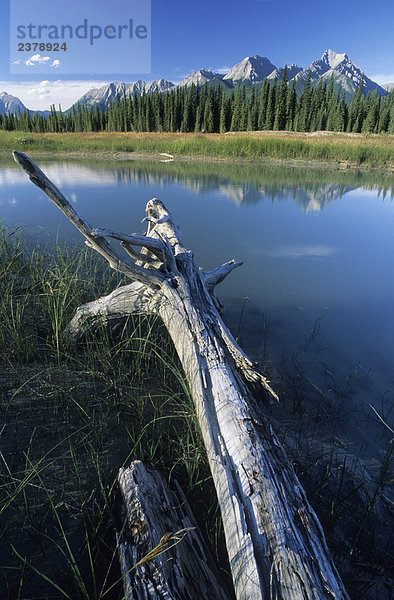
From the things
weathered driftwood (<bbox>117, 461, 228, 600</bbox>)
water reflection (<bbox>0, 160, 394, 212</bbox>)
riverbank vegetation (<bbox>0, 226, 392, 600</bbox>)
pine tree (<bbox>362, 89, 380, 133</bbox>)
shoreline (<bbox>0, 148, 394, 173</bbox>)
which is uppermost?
pine tree (<bbox>362, 89, 380, 133</bbox>)

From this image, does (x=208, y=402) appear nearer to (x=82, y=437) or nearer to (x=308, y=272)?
(x=82, y=437)

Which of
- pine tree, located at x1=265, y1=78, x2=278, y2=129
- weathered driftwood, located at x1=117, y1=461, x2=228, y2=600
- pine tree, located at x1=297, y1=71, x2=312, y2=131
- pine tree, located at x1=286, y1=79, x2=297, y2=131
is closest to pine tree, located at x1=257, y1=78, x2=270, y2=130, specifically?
pine tree, located at x1=265, y1=78, x2=278, y2=129

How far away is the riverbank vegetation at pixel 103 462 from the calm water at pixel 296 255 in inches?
6.8

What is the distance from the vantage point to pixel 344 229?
18.6 ft

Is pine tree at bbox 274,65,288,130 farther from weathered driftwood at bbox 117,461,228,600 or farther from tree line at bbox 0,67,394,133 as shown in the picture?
weathered driftwood at bbox 117,461,228,600

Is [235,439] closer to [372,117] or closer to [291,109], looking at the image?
[291,109]

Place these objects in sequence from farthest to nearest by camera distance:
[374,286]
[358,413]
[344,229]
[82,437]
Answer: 1. [344,229]
2. [374,286]
3. [358,413]
4. [82,437]

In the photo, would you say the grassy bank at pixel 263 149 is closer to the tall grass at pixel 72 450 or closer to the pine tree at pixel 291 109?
the tall grass at pixel 72 450

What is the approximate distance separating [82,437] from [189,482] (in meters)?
0.61

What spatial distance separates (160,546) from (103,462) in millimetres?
704

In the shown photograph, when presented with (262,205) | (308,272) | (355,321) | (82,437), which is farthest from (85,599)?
(262,205)

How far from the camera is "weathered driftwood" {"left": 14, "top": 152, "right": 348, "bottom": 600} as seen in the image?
0.87 meters

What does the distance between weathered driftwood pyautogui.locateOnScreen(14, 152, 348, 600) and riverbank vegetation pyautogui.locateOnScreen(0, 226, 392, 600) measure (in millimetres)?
164

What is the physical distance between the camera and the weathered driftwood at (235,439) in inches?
34.1
